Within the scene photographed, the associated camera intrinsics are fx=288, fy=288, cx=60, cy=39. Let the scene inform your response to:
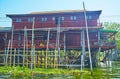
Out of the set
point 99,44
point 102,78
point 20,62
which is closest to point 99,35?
point 99,44

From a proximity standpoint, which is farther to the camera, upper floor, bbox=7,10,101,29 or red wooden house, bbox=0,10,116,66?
upper floor, bbox=7,10,101,29

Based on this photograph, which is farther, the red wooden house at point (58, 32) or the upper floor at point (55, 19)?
the upper floor at point (55, 19)

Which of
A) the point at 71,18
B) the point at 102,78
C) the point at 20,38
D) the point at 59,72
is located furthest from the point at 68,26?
the point at 102,78

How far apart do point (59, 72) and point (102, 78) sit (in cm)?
864

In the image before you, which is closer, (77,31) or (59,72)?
(59,72)

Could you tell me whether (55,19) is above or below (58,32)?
above

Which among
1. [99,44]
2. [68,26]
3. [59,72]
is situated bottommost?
[59,72]

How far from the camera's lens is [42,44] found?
1736 inches

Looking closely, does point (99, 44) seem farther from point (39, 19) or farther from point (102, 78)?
point (102, 78)

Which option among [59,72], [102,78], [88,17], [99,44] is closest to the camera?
[102,78]

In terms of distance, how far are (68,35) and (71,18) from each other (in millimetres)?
2952

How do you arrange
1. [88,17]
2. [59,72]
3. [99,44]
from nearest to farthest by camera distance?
[59,72] → [99,44] → [88,17]

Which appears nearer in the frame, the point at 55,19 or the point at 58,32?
the point at 58,32

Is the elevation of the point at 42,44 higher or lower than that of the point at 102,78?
higher
